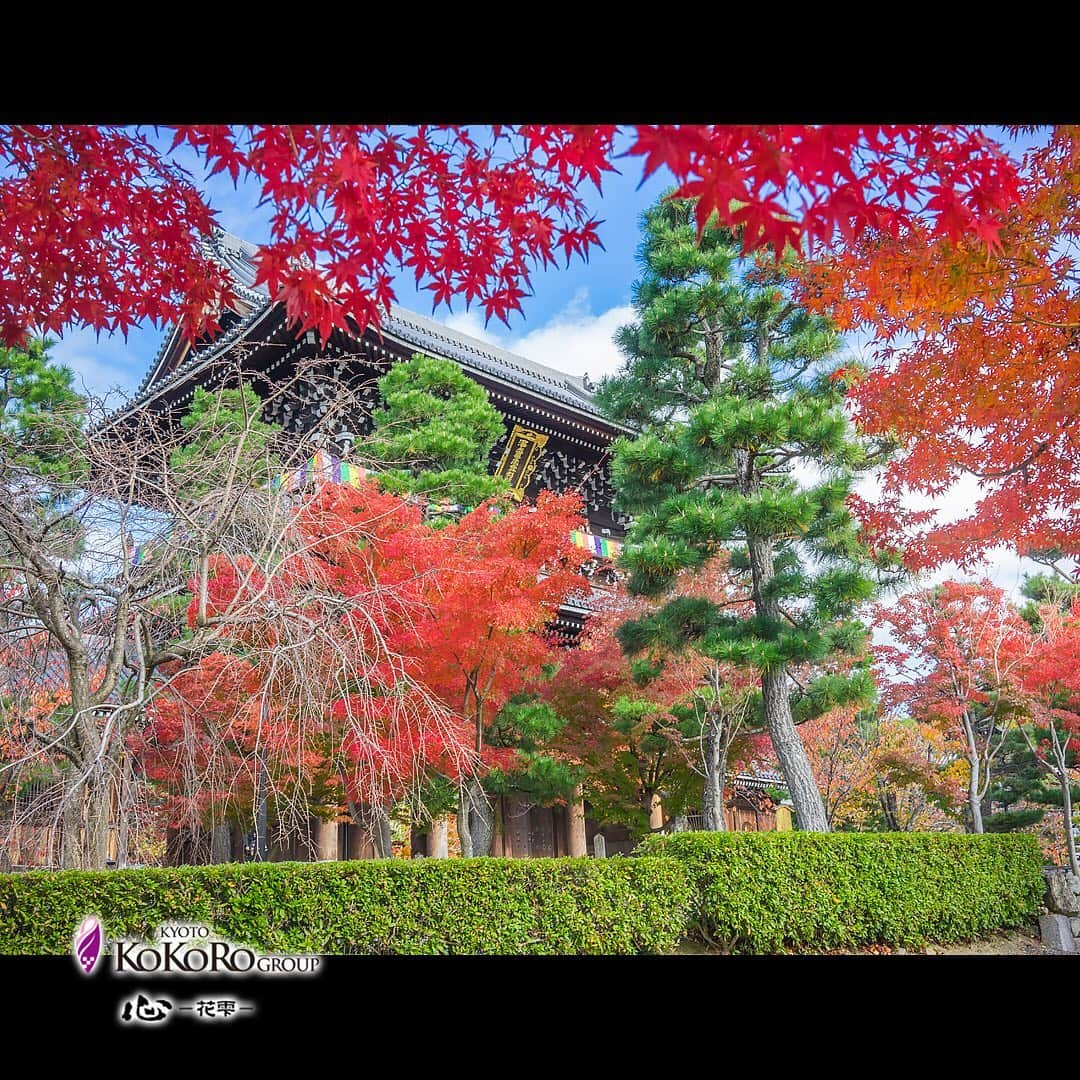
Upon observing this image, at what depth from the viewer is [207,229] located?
292 cm

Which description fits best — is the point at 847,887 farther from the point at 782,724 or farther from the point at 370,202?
the point at 370,202

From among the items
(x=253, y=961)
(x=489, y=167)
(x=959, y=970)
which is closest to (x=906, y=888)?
(x=959, y=970)

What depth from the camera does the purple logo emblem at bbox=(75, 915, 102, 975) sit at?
3574 millimetres

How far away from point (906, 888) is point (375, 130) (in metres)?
5.74

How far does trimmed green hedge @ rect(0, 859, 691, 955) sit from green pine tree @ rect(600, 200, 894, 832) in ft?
5.95

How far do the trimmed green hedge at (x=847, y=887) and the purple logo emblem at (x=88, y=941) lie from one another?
295 cm

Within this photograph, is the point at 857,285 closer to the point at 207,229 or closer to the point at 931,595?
the point at 207,229

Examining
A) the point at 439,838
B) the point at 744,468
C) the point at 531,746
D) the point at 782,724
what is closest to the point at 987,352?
the point at 744,468

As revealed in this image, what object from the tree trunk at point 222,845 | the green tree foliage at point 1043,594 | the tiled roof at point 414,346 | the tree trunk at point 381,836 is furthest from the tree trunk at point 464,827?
the green tree foliage at point 1043,594

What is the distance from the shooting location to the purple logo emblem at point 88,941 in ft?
11.7

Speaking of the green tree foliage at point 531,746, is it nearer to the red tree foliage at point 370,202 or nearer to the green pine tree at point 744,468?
the green pine tree at point 744,468

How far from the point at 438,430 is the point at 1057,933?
19.9 ft

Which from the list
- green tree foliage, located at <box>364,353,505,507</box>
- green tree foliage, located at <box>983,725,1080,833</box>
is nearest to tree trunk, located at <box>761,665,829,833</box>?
green tree foliage, located at <box>364,353,505,507</box>

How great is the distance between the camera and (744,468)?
7.00m
